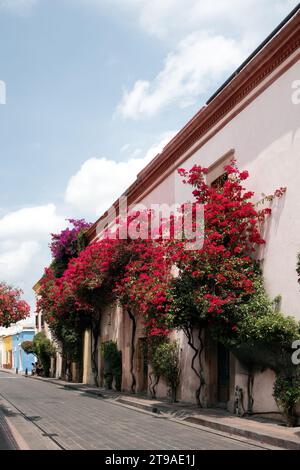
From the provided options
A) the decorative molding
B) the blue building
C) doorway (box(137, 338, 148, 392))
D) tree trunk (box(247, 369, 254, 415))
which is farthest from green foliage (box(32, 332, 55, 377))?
tree trunk (box(247, 369, 254, 415))

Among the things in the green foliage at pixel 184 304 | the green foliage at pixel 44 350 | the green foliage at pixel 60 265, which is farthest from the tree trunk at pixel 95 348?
the green foliage at pixel 184 304

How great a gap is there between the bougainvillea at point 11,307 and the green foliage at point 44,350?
16.4 meters

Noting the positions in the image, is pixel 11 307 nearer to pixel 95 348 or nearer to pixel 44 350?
pixel 95 348

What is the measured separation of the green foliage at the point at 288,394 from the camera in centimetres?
1137

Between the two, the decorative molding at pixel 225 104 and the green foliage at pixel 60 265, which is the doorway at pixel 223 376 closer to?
the decorative molding at pixel 225 104

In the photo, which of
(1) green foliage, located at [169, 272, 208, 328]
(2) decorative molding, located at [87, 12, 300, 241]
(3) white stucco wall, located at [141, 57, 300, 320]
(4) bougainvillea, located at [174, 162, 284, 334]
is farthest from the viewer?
(1) green foliage, located at [169, 272, 208, 328]

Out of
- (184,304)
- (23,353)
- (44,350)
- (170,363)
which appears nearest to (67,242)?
(44,350)

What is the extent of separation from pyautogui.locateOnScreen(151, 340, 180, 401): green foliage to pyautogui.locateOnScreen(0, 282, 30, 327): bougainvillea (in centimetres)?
862

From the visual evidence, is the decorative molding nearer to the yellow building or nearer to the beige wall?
the beige wall

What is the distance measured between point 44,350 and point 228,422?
1247 inches

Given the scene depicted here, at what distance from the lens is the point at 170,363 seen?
709 inches

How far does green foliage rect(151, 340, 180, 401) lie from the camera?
59.0 feet

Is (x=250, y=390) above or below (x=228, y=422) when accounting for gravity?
above
